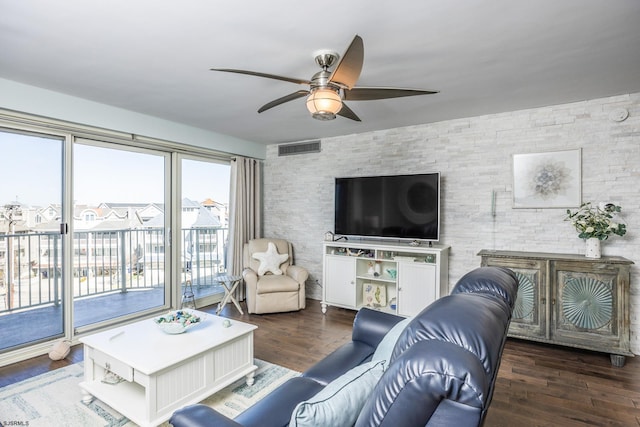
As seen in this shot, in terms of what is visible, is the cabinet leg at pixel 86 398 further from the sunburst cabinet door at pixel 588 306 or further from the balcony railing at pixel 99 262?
the sunburst cabinet door at pixel 588 306

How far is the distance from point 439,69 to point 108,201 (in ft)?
11.8

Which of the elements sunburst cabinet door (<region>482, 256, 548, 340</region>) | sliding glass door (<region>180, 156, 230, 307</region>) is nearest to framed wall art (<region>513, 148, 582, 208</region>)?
sunburst cabinet door (<region>482, 256, 548, 340</region>)

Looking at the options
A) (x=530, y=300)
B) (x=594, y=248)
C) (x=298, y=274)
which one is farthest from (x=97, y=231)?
(x=594, y=248)

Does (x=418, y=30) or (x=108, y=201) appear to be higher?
(x=418, y=30)

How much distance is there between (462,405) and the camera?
66 centimetres

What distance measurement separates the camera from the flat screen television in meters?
3.84

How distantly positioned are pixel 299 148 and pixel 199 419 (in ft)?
14.1

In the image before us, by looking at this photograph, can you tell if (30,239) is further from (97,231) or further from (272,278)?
(272,278)

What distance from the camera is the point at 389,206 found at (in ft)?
13.5

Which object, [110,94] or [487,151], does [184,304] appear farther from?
[487,151]

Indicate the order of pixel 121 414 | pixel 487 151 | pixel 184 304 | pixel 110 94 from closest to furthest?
1. pixel 121 414
2. pixel 110 94
3. pixel 487 151
4. pixel 184 304

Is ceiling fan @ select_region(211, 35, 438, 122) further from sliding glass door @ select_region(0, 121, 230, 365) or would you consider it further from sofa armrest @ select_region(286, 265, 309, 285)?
sofa armrest @ select_region(286, 265, 309, 285)

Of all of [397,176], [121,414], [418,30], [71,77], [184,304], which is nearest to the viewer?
[418,30]

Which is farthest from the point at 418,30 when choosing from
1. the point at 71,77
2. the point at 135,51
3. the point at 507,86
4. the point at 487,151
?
the point at 71,77
